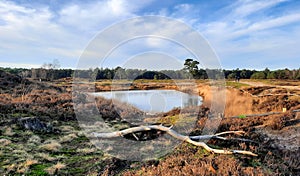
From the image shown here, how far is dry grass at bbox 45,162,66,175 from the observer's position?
5.93 m

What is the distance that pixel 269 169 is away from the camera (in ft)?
21.3

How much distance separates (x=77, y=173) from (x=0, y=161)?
7.63ft

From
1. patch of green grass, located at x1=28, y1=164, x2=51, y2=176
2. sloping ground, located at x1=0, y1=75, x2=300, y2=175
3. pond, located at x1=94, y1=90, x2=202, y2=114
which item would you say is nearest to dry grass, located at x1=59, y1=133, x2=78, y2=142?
sloping ground, located at x1=0, y1=75, x2=300, y2=175

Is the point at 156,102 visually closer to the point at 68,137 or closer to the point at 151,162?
the point at 68,137

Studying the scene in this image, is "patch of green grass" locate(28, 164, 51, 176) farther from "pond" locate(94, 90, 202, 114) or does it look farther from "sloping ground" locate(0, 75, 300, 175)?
"pond" locate(94, 90, 202, 114)

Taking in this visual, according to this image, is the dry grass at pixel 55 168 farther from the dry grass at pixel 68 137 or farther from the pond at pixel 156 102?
the pond at pixel 156 102

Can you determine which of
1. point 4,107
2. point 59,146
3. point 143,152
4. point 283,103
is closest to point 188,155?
point 143,152

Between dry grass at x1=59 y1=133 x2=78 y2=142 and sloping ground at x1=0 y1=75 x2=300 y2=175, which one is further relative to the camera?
dry grass at x1=59 y1=133 x2=78 y2=142

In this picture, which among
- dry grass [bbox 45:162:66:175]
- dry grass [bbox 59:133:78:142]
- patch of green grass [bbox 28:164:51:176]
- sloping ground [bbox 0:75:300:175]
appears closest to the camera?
patch of green grass [bbox 28:164:51:176]

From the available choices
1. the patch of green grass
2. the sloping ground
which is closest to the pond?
the sloping ground

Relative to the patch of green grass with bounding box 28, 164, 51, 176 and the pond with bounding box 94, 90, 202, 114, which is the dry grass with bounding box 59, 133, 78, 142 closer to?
the patch of green grass with bounding box 28, 164, 51, 176

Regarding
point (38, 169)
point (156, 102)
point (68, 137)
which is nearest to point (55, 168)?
point (38, 169)

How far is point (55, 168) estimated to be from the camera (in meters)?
6.14

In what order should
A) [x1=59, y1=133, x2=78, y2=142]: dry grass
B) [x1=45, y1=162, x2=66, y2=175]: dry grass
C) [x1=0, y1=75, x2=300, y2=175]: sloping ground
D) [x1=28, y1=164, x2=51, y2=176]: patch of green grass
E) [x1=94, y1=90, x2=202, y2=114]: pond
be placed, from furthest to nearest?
1. [x1=94, y1=90, x2=202, y2=114]: pond
2. [x1=59, y1=133, x2=78, y2=142]: dry grass
3. [x1=0, y1=75, x2=300, y2=175]: sloping ground
4. [x1=45, y1=162, x2=66, y2=175]: dry grass
5. [x1=28, y1=164, x2=51, y2=176]: patch of green grass
